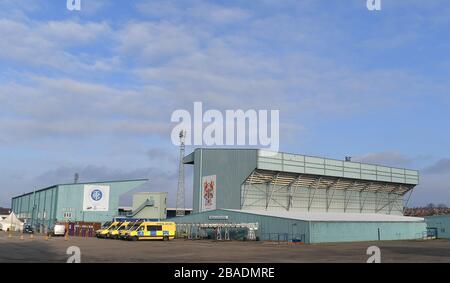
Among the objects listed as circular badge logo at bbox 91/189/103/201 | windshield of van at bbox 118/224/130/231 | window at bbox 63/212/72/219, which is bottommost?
windshield of van at bbox 118/224/130/231

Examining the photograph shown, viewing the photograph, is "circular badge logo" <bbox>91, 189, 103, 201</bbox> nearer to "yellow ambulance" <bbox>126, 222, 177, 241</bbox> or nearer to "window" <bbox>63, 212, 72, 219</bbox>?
"window" <bbox>63, 212, 72, 219</bbox>

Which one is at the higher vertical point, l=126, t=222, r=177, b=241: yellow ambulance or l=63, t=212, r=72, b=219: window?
l=63, t=212, r=72, b=219: window

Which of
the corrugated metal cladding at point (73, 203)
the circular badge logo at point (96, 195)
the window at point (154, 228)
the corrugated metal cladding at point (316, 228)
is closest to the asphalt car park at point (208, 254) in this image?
the corrugated metal cladding at point (316, 228)

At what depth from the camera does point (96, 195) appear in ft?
281

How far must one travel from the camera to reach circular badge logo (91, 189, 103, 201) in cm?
8532

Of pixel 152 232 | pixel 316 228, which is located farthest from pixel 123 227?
pixel 316 228

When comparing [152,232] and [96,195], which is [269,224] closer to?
[152,232]

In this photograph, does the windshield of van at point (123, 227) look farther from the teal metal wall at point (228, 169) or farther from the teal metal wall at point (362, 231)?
the teal metal wall at point (362, 231)

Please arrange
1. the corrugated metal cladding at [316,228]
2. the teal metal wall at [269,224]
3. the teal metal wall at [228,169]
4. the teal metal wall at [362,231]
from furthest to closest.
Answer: the teal metal wall at [228,169] < the teal metal wall at [269,224] < the teal metal wall at [362,231] < the corrugated metal cladding at [316,228]

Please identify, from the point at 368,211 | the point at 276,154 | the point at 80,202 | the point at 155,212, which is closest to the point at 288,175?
the point at 276,154

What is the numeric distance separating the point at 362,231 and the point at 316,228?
9213 mm

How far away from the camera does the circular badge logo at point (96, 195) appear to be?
280 feet

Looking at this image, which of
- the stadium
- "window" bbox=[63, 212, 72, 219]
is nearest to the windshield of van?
the stadium
